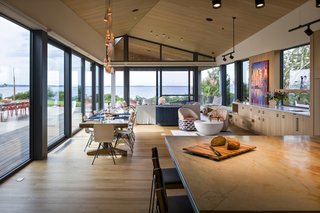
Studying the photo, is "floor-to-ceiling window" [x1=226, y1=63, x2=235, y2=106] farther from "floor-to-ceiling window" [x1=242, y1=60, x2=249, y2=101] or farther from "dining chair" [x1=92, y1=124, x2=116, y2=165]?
"dining chair" [x1=92, y1=124, x2=116, y2=165]

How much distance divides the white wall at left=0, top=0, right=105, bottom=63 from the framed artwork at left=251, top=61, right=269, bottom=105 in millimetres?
5271

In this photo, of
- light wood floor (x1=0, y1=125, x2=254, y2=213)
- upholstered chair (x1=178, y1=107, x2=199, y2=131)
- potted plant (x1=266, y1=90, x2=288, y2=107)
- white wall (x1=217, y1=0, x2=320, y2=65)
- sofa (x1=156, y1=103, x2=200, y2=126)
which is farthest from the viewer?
sofa (x1=156, y1=103, x2=200, y2=126)

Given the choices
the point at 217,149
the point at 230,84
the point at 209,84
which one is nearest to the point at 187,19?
the point at 230,84

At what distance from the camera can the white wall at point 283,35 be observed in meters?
5.92

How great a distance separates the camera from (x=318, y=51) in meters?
4.94

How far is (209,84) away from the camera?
13.2m

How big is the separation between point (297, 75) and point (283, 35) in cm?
104

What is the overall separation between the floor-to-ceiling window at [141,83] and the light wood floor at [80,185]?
7.27 metres

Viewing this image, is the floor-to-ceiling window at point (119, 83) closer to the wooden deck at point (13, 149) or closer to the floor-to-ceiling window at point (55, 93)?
the floor-to-ceiling window at point (55, 93)

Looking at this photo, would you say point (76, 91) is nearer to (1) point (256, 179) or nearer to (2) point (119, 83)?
(2) point (119, 83)

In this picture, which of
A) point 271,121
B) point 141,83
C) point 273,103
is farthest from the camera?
point 141,83

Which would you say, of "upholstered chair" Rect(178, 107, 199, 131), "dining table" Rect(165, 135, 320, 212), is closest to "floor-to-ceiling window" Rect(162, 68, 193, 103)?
"upholstered chair" Rect(178, 107, 199, 131)

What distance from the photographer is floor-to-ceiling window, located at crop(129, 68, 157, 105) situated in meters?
13.2

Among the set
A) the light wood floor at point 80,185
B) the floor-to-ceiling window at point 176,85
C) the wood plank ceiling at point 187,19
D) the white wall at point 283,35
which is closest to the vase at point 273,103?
the white wall at point 283,35
